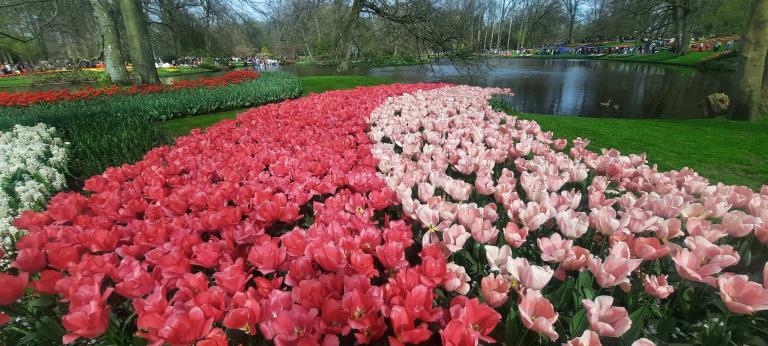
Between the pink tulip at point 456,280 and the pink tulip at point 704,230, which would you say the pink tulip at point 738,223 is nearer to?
the pink tulip at point 704,230

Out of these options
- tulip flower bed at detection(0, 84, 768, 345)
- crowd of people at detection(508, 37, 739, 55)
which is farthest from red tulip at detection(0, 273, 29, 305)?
crowd of people at detection(508, 37, 739, 55)

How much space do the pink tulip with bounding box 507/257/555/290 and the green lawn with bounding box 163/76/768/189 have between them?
526 centimetres

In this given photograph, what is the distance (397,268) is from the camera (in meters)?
1.55

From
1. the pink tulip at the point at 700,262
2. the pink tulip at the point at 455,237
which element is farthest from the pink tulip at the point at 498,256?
the pink tulip at the point at 700,262

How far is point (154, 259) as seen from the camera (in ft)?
5.02

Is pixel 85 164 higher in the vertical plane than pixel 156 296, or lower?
lower

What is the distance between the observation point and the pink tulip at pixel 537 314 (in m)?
1.12

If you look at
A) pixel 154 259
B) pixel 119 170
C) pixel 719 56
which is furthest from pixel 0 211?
pixel 719 56

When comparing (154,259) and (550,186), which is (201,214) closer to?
(154,259)

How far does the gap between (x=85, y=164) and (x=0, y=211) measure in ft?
6.65

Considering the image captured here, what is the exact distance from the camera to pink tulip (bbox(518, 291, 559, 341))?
1.12 meters

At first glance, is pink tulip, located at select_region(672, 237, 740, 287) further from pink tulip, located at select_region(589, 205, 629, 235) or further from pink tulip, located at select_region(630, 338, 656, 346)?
pink tulip, located at select_region(630, 338, 656, 346)

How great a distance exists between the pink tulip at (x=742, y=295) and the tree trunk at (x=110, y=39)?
16.2 meters

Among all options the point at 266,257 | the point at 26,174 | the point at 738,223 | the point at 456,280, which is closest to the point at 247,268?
the point at 266,257
